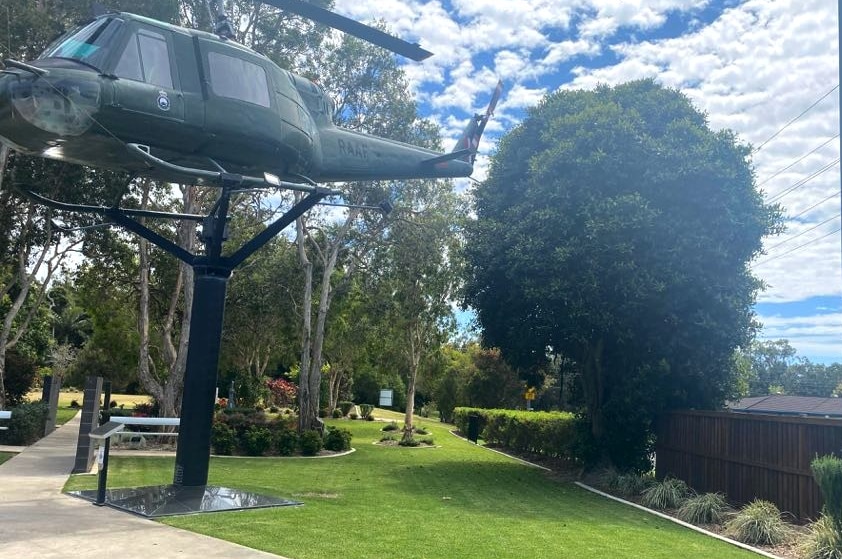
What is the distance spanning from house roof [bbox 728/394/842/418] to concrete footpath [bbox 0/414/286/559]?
1980 cm

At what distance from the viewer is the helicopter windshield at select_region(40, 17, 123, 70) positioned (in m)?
8.24

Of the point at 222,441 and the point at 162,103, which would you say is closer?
the point at 162,103

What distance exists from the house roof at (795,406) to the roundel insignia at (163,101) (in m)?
20.1

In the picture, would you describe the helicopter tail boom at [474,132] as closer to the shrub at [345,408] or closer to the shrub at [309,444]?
the shrub at [309,444]

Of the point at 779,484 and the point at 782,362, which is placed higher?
the point at 782,362

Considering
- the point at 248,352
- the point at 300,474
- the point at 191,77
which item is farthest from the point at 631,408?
the point at 248,352

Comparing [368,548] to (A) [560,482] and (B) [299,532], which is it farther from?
(A) [560,482]

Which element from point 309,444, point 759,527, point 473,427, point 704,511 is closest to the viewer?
point 759,527

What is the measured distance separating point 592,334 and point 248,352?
31.2 metres

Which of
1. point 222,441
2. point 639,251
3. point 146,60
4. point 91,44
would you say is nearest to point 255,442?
point 222,441

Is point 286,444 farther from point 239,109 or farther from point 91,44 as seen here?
point 91,44

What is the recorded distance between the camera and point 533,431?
23125mm

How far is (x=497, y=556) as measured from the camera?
729cm

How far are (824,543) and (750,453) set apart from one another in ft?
13.2
